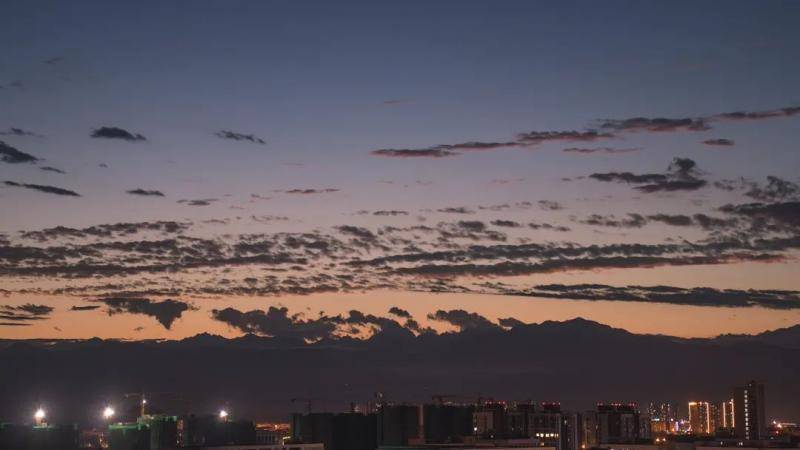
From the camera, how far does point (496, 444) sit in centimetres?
19575

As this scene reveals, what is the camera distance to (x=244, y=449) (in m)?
166

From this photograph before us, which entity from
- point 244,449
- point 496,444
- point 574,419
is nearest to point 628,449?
point 496,444

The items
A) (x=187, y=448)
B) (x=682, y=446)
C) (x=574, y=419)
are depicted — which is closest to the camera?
(x=574, y=419)

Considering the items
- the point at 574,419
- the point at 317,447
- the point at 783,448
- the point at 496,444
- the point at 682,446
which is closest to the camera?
the point at 574,419

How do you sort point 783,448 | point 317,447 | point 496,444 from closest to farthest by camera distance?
point 783,448 < point 317,447 < point 496,444

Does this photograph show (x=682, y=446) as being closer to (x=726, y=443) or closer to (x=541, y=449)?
(x=726, y=443)

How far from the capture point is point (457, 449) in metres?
178

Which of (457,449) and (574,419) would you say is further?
(457,449)

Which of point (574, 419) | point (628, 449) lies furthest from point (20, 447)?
point (574, 419)

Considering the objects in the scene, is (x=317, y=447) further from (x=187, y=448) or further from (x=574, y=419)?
(x=574, y=419)

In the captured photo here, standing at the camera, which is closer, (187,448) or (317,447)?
(187,448)

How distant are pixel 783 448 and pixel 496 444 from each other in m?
59.1

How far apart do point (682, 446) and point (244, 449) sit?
6073 centimetres

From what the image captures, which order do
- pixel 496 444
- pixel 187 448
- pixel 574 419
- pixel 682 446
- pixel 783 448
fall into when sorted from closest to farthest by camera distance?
pixel 574 419, pixel 783 448, pixel 187 448, pixel 682 446, pixel 496 444
